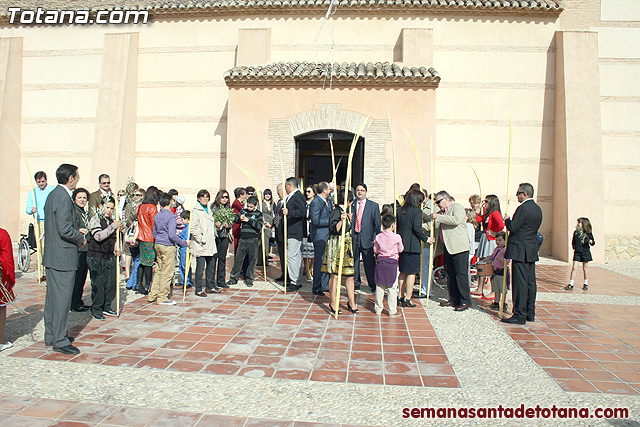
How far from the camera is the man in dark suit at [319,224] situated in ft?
25.0

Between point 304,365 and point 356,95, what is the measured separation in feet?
30.3

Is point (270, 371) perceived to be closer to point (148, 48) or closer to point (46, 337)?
point (46, 337)

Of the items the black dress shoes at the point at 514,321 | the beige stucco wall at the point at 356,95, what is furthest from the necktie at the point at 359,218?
the beige stucco wall at the point at 356,95

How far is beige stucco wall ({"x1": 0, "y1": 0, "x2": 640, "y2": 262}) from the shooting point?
532 inches

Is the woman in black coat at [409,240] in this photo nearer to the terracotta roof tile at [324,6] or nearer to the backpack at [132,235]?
the backpack at [132,235]

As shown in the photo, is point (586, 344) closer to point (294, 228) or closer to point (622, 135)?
point (294, 228)

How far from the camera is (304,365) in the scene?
15.0 ft

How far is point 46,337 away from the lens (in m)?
4.95

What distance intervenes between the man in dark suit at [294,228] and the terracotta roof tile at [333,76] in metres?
5.22

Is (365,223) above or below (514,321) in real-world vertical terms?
above

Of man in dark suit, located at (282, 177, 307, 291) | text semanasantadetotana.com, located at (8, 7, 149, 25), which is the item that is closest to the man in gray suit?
man in dark suit, located at (282, 177, 307, 291)

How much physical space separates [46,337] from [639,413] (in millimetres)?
5879

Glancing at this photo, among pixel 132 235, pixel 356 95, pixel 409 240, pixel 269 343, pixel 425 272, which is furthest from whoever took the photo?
pixel 356 95

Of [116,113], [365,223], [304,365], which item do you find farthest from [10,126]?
[304,365]
